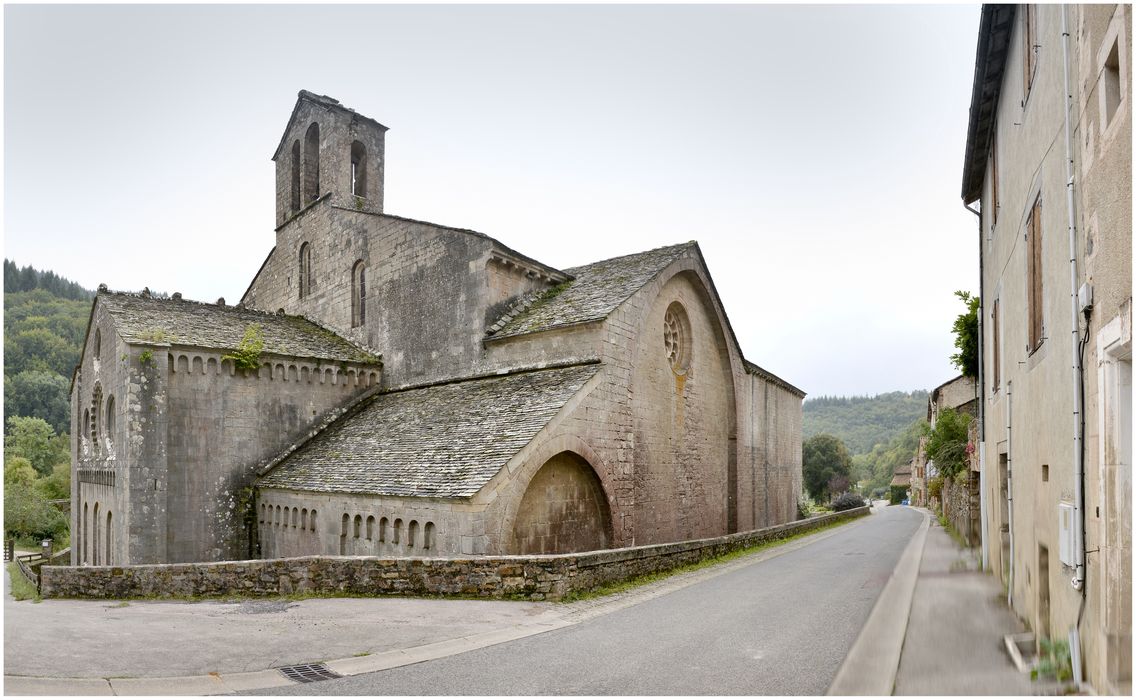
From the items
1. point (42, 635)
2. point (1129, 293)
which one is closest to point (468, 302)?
point (42, 635)

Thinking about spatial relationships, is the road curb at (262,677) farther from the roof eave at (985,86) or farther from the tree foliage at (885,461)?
the tree foliage at (885,461)

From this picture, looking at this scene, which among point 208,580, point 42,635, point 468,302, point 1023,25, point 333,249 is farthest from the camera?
point 333,249

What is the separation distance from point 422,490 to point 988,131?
11966 mm

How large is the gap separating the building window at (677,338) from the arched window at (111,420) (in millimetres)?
14603

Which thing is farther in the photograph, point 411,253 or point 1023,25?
point 411,253

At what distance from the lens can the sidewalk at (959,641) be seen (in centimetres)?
605

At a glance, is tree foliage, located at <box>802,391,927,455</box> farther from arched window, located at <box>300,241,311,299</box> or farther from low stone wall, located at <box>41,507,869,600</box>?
low stone wall, located at <box>41,507,869,600</box>

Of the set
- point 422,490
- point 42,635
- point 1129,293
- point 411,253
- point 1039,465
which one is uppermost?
point 411,253

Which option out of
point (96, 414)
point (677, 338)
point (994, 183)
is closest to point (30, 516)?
point (96, 414)

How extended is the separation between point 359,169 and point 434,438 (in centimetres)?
1325

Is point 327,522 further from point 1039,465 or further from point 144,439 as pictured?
point 1039,465

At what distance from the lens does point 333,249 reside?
75.9 feet

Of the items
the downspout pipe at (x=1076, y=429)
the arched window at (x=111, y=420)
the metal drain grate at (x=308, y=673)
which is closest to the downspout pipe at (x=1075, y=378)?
the downspout pipe at (x=1076, y=429)

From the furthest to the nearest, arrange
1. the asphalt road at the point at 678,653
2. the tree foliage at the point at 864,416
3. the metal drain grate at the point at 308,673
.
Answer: the tree foliage at the point at 864,416 → the metal drain grate at the point at 308,673 → the asphalt road at the point at 678,653
